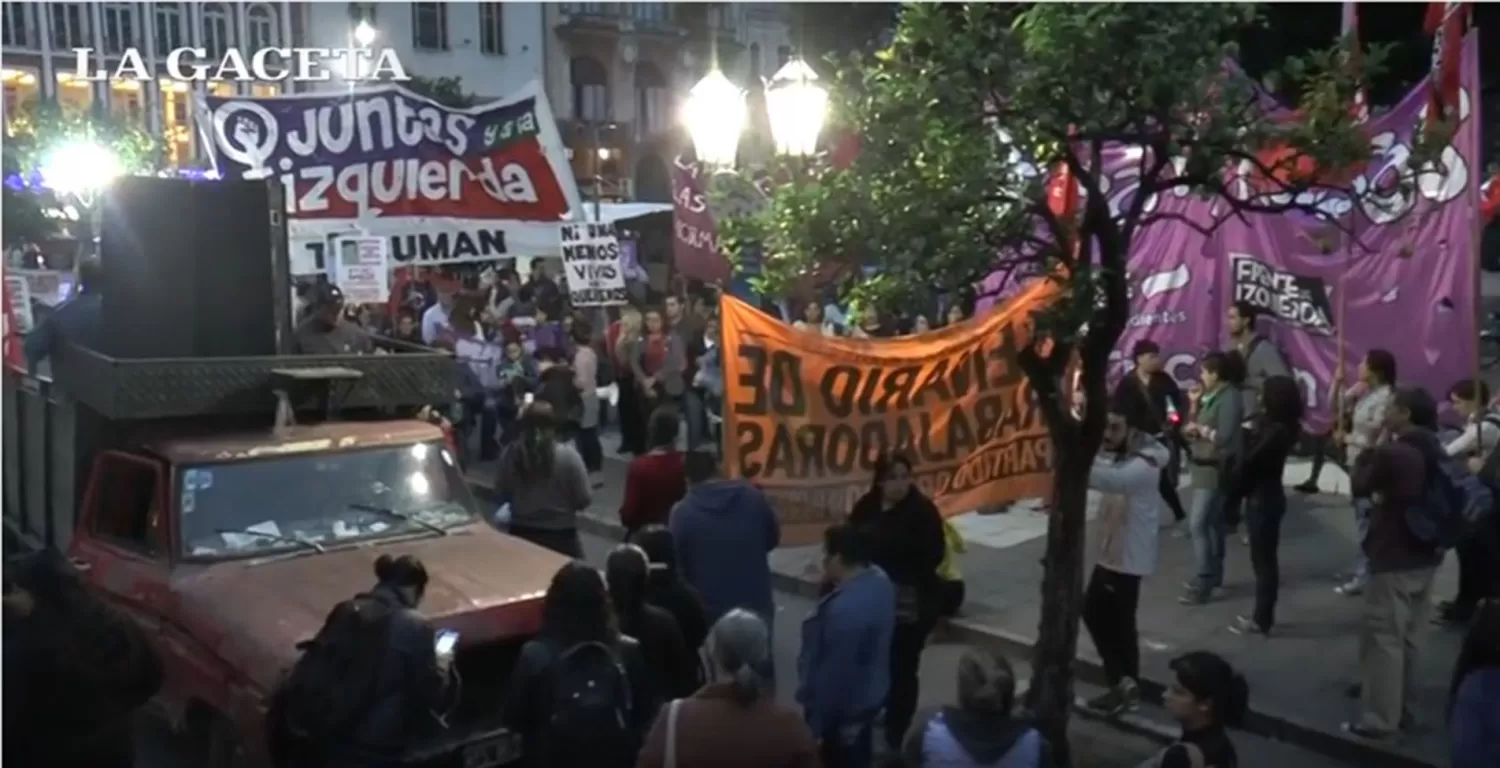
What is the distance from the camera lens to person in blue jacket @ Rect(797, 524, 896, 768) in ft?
19.1

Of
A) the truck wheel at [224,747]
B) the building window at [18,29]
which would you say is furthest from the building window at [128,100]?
the truck wheel at [224,747]

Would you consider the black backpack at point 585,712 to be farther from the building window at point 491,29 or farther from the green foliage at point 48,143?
the building window at point 491,29

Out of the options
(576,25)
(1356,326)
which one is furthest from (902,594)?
(576,25)

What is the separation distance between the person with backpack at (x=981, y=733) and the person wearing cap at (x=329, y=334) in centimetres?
761

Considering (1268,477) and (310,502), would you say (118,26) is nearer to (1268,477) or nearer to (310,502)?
(310,502)

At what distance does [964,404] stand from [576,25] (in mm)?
43158

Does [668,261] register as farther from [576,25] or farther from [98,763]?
[98,763]

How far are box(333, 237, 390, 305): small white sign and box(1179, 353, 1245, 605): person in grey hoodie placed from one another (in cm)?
735

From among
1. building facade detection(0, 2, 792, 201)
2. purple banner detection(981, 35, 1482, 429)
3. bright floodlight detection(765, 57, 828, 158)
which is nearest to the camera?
bright floodlight detection(765, 57, 828, 158)

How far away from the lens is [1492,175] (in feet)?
50.6

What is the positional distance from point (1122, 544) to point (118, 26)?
39328 millimetres

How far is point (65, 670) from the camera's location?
16.0ft

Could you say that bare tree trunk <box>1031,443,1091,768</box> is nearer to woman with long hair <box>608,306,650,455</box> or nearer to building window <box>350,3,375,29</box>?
woman with long hair <box>608,306,650,455</box>

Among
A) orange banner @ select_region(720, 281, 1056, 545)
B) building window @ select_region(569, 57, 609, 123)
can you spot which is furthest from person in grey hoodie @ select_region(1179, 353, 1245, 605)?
building window @ select_region(569, 57, 609, 123)
